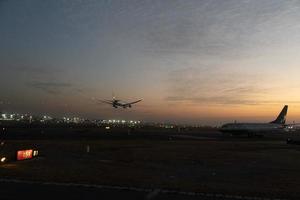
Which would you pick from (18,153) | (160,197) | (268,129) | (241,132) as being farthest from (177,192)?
(268,129)

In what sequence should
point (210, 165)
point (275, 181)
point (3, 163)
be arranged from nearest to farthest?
point (275, 181)
point (3, 163)
point (210, 165)

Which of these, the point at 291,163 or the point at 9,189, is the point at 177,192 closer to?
the point at 9,189

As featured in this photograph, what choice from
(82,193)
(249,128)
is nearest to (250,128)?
(249,128)

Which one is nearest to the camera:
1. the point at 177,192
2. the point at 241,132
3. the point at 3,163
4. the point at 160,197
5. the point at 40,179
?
the point at 160,197

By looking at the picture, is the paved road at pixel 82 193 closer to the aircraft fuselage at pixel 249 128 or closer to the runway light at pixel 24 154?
the runway light at pixel 24 154

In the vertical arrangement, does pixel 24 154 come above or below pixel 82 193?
above

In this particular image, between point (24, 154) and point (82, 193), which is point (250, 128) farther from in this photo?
point (82, 193)

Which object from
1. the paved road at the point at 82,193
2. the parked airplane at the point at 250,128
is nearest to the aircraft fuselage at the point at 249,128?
the parked airplane at the point at 250,128

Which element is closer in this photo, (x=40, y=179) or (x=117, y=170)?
(x=40, y=179)
